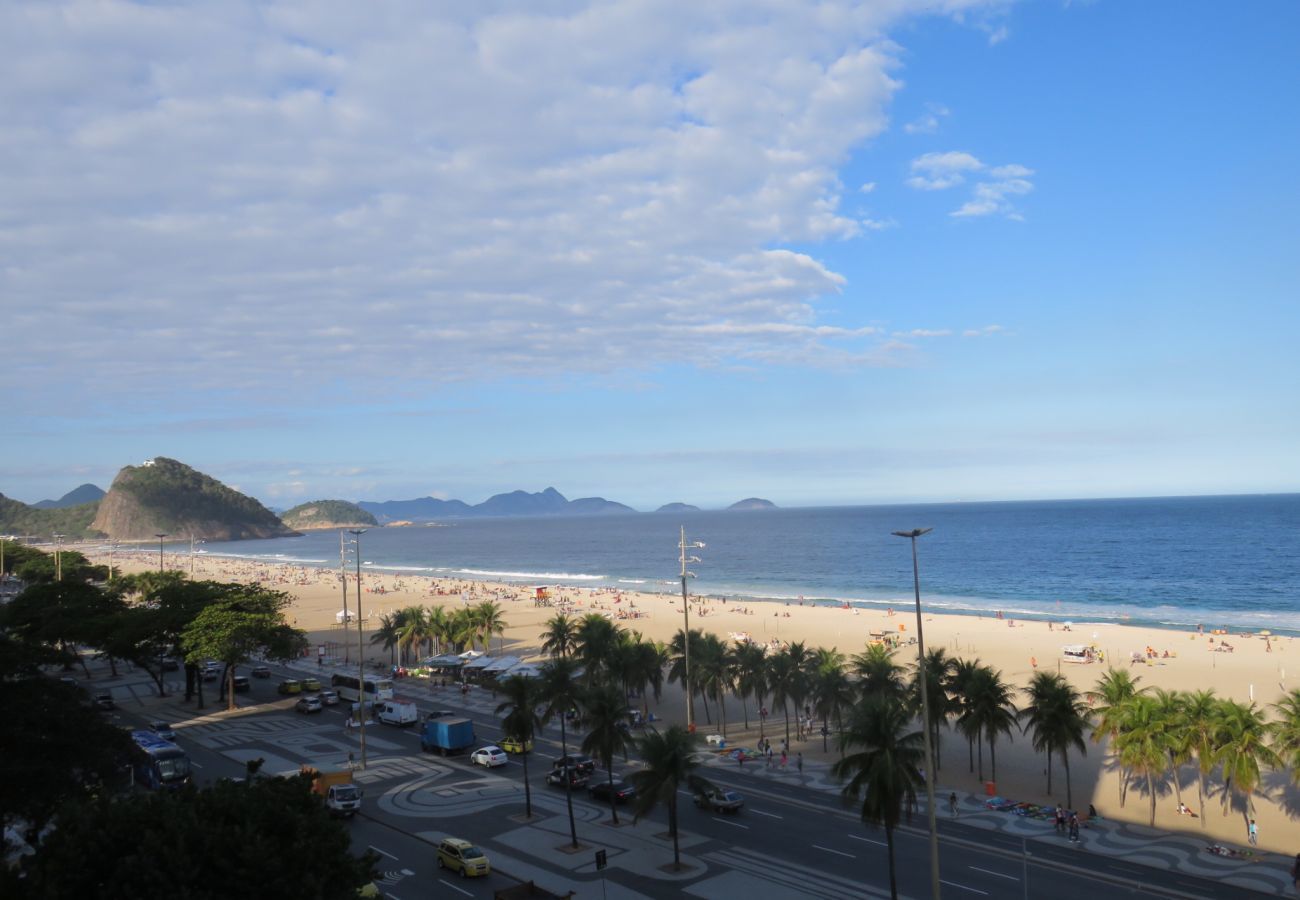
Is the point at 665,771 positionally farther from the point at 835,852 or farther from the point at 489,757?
the point at 489,757

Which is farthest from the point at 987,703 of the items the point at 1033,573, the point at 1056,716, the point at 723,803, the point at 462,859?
the point at 1033,573

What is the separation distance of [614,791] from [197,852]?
19878 mm

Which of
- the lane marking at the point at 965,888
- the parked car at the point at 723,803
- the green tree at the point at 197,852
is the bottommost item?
the lane marking at the point at 965,888

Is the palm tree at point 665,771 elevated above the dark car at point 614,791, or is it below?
above

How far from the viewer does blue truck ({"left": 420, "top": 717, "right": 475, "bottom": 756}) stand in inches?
1590

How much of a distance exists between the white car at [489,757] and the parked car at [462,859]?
12.1 metres

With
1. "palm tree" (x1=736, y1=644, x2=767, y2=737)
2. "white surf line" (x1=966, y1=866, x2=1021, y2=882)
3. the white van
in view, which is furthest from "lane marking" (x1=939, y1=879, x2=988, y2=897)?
the white van

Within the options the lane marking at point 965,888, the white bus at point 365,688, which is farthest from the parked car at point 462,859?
the white bus at point 365,688

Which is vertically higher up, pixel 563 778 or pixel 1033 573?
pixel 563 778

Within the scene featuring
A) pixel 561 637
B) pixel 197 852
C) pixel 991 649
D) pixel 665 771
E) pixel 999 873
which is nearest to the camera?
pixel 197 852

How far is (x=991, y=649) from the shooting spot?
70188 mm

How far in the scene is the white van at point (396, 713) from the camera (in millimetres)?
47156

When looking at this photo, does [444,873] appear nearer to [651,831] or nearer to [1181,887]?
[651,831]

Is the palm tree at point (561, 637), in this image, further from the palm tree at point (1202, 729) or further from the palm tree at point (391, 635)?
the palm tree at point (1202, 729)
